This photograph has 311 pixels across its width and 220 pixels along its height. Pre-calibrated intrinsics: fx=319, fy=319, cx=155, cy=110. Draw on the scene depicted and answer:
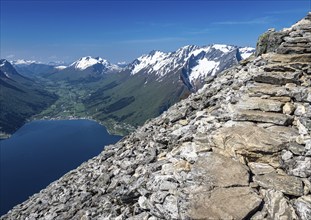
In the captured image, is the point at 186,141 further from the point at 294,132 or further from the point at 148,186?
the point at 294,132

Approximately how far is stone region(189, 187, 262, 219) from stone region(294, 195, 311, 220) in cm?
197

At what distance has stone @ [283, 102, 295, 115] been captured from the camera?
24.5 metres

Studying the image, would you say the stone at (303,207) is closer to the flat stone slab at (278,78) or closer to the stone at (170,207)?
the stone at (170,207)

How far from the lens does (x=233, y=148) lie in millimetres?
21562

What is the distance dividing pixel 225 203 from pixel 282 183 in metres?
3.81

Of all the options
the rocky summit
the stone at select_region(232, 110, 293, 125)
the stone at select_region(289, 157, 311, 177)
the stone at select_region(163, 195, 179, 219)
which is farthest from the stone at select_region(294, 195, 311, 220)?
the stone at select_region(232, 110, 293, 125)

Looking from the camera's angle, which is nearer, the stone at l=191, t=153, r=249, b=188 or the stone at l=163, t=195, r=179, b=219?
the stone at l=163, t=195, r=179, b=219

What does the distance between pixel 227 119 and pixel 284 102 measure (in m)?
4.99

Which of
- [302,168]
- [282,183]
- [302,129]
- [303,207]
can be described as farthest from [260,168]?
[302,129]

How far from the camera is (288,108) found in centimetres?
2480

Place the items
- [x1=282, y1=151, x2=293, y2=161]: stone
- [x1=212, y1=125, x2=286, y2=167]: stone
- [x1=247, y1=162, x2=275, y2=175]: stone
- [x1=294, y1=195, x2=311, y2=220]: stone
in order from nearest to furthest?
1. [x1=294, y1=195, x2=311, y2=220]: stone
2. [x1=247, y1=162, x2=275, y2=175]: stone
3. [x1=282, y1=151, x2=293, y2=161]: stone
4. [x1=212, y1=125, x2=286, y2=167]: stone

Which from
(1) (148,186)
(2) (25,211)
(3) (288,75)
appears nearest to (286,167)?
(1) (148,186)

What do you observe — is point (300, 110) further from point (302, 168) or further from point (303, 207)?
point (303, 207)

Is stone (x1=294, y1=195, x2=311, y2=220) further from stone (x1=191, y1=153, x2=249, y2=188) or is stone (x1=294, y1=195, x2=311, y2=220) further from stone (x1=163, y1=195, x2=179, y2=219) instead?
stone (x1=163, y1=195, x2=179, y2=219)
